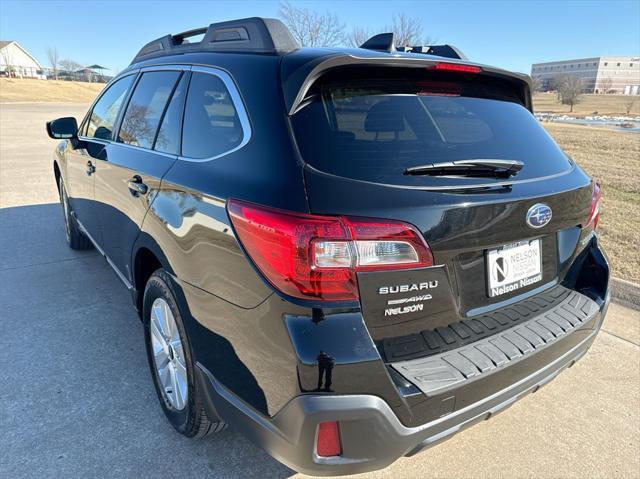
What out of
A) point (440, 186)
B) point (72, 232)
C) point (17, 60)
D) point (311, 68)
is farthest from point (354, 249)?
point (17, 60)

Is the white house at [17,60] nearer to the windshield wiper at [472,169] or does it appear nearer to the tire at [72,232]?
the tire at [72,232]

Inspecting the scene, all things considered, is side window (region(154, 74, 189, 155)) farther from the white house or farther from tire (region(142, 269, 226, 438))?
the white house

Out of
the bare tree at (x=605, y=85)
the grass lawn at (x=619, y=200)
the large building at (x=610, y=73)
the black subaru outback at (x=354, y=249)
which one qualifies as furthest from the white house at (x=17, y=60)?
the bare tree at (x=605, y=85)

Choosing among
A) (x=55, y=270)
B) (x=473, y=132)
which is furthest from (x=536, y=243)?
(x=55, y=270)

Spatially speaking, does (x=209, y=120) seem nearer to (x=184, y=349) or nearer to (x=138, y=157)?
(x=138, y=157)

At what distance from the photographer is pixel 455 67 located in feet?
6.87

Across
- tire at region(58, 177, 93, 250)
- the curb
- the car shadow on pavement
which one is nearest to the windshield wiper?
the car shadow on pavement

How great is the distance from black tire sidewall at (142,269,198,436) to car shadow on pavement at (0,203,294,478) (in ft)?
0.39

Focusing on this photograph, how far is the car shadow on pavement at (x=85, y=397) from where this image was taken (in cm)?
223

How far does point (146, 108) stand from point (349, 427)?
7.48ft

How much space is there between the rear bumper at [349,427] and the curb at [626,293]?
281cm

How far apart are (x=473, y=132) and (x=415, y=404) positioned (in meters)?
1.22

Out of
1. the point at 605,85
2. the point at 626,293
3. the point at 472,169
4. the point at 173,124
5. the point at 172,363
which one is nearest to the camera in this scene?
the point at 472,169

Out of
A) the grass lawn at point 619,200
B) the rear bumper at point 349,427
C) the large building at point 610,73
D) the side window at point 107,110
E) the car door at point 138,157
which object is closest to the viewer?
the rear bumper at point 349,427
